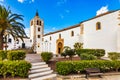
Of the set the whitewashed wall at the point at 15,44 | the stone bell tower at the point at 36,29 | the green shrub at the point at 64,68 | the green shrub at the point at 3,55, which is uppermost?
the stone bell tower at the point at 36,29

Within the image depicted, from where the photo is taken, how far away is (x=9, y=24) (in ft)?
57.7

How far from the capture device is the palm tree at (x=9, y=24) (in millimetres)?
17297

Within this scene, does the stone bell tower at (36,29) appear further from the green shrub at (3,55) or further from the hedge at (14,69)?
the hedge at (14,69)

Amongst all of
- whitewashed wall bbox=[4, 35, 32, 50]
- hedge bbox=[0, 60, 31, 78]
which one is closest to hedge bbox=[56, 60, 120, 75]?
hedge bbox=[0, 60, 31, 78]

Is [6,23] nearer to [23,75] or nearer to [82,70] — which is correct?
[23,75]

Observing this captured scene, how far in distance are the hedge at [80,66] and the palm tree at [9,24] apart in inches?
349

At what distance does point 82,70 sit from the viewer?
1219 cm

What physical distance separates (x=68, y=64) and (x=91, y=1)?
1439 centimetres

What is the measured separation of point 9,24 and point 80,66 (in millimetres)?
10206

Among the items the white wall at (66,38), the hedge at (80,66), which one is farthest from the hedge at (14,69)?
the white wall at (66,38)

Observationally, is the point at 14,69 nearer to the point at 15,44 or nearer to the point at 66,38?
the point at 66,38

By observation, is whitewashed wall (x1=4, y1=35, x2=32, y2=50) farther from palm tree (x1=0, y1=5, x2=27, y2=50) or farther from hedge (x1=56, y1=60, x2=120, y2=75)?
hedge (x1=56, y1=60, x2=120, y2=75)

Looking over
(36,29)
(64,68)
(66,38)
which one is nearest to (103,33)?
(66,38)

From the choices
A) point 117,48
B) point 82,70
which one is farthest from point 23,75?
point 117,48
